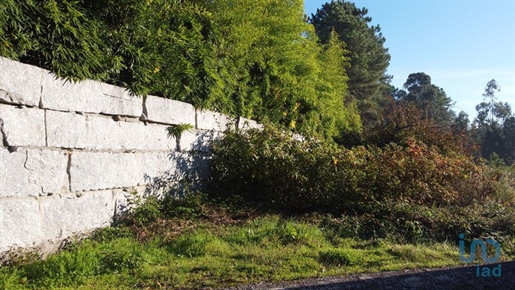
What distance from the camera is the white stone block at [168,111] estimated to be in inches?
235

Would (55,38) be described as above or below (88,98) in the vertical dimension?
above

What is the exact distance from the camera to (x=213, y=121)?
7.61 meters

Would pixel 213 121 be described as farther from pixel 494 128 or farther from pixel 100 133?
pixel 494 128

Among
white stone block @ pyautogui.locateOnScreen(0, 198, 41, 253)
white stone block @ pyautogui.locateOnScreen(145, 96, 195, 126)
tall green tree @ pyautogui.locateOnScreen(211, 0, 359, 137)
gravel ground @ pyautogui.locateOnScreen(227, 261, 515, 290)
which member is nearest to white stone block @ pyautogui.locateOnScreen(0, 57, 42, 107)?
white stone block @ pyautogui.locateOnScreen(0, 198, 41, 253)

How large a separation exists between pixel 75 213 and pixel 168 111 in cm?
219

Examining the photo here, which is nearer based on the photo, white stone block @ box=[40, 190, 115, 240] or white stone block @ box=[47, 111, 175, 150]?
white stone block @ box=[40, 190, 115, 240]

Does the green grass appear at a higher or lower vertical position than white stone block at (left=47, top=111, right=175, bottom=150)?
lower

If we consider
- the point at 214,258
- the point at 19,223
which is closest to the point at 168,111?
the point at 214,258

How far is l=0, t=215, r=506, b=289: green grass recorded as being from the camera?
371cm

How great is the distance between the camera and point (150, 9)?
5.78 meters

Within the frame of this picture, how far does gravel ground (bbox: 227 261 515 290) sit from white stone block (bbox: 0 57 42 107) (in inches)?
103

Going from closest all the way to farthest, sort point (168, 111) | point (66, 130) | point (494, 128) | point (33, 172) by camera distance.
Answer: point (33, 172) < point (66, 130) < point (168, 111) < point (494, 128)

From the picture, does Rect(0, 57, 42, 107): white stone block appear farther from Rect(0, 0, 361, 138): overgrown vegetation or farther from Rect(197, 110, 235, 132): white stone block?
Rect(197, 110, 235, 132): white stone block

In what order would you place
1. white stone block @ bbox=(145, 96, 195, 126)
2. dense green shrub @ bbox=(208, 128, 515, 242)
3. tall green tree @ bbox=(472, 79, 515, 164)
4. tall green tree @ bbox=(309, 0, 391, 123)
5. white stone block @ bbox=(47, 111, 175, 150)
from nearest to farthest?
white stone block @ bbox=(47, 111, 175, 150) → white stone block @ bbox=(145, 96, 195, 126) → dense green shrub @ bbox=(208, 128, 515, 242) → tall green tree @ bbox=(309, 0, 391, 123) → tall green tree @ bbox=(472, 79, 515, 164)
